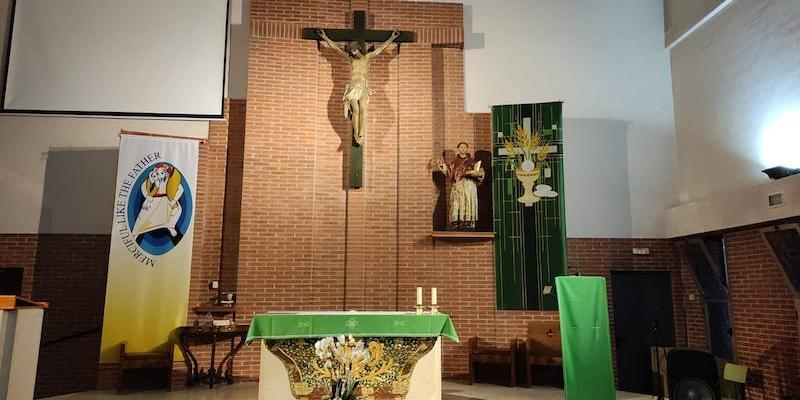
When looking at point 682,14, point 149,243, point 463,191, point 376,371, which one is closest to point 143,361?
point 149,243

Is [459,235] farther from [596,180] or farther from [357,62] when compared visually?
[357,62]

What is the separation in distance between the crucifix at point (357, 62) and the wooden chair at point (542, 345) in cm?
298

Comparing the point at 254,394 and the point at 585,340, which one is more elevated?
the point at 585,340

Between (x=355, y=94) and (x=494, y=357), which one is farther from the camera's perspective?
(x=355, y=94)

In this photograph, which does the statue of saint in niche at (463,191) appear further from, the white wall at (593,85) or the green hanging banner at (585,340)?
the green hanging banner at (585,340)

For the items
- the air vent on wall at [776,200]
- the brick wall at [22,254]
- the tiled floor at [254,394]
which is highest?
the air vent on wall at [776,200]

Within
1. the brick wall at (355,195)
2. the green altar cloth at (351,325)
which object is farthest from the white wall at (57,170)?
the green altar cloth at (351,325)

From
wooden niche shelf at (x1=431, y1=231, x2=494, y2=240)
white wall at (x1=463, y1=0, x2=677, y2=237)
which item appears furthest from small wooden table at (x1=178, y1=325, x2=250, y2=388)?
white wall at (x1=463, y1=0, x2=677, y2=237)

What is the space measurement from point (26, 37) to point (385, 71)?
4.84 metres

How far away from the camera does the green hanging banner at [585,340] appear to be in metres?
6.14

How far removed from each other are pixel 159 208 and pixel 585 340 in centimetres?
530

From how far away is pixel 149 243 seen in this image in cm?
736

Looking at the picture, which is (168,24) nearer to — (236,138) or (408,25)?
(236,138)

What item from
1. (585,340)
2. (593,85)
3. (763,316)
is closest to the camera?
(585,340)
